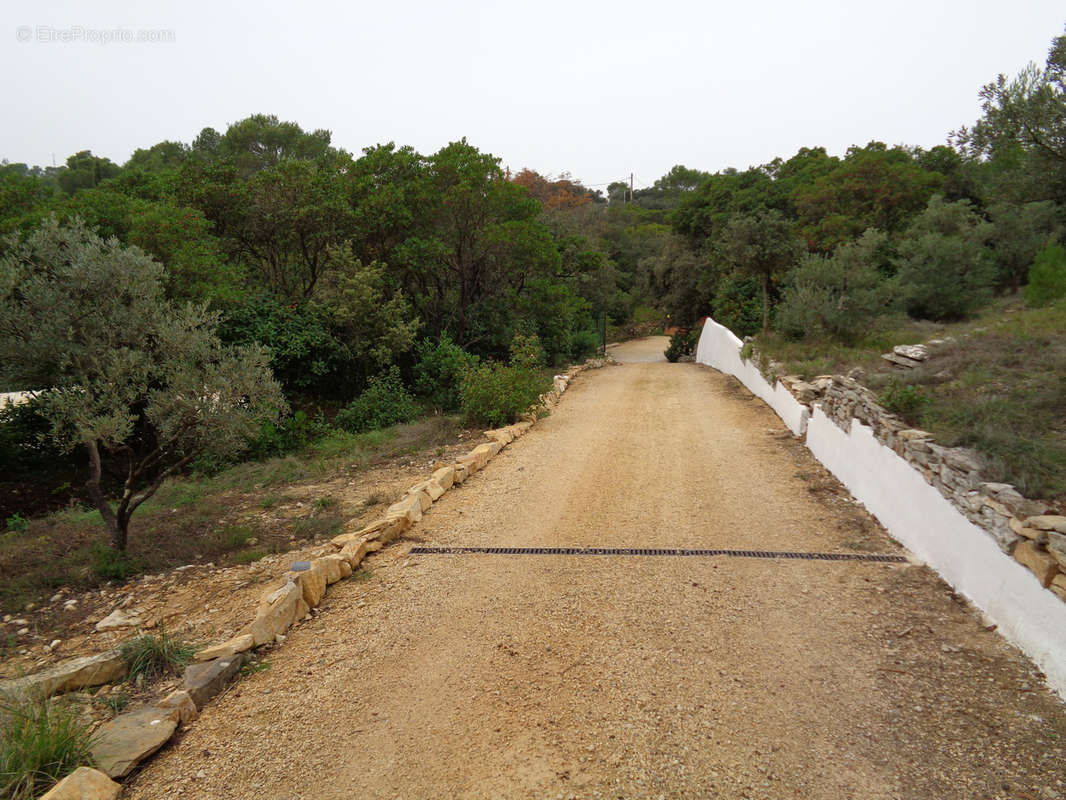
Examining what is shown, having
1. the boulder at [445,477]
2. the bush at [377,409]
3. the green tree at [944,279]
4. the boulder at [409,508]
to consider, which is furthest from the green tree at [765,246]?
the boulder at [409,508]

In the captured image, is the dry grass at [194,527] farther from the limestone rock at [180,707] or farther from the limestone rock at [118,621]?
the limestone rock at [180,707]

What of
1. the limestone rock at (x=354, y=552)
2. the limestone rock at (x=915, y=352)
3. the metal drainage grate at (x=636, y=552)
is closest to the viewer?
the metal drainage grate at (x=636, y=552)

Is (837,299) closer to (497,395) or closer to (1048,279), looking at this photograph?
(1048,279)

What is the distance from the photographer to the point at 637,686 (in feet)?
10.9

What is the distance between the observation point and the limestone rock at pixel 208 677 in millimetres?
3350

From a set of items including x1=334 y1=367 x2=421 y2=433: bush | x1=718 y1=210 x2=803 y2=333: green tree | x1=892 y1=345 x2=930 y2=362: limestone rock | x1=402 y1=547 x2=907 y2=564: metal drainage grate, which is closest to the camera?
x1=402 y1=547 x2=907 y2=564: metal drainage grate

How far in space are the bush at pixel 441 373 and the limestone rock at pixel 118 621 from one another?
347 inches

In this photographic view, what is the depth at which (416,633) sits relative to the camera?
159 inches

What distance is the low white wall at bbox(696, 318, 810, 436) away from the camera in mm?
9133

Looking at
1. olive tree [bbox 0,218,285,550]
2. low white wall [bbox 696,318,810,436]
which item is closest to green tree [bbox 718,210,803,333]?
low white wall [bbox 696,318,810,436]

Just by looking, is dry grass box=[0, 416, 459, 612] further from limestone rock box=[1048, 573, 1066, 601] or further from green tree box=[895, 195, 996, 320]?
green tree box=[895, 195, 996, 320]

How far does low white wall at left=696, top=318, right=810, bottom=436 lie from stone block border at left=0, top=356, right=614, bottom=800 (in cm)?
631

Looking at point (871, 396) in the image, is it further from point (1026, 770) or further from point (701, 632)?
point (1026, 770)

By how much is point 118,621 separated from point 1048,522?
6.25 m
